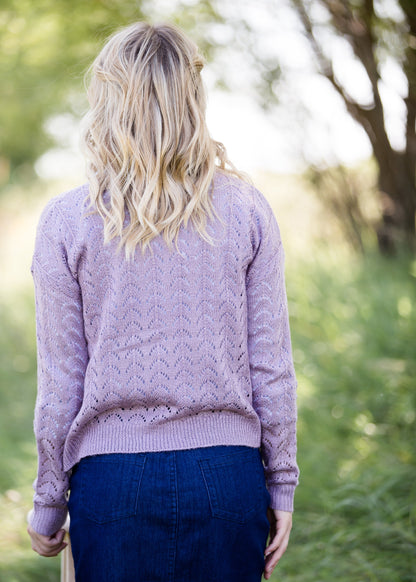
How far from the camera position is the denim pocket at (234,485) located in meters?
1.32

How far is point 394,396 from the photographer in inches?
139

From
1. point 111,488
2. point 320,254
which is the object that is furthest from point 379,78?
point 111,488

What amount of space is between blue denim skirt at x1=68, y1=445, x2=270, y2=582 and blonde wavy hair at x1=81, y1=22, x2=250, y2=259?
17.5 inches

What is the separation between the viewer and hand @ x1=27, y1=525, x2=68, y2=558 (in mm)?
1541

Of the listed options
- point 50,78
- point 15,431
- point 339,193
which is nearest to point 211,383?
point 15,431

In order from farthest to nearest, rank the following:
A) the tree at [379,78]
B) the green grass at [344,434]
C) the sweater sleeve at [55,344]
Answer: the tree at [379,78] < the green grass at [344,434] < the sweater sleeve at [55,344]

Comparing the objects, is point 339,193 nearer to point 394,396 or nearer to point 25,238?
point 394,396

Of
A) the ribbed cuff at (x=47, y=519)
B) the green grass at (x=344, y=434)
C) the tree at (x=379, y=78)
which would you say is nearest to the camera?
the ribbed cuff at (x=47, y=519)

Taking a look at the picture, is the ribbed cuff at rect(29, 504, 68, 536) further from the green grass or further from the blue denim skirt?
the green grass

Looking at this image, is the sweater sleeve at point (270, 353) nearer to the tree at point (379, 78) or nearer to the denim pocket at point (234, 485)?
the denim pocket at point (234, 485)

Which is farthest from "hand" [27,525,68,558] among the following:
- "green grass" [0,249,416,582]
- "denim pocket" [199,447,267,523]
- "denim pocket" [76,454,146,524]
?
"green grass" [0,249,416,582]

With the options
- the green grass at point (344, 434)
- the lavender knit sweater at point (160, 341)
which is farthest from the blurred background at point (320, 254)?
the lavender knit sweater at point (160, 341)

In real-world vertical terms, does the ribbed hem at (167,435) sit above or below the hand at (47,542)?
above

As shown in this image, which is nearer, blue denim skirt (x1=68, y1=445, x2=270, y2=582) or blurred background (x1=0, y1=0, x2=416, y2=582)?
blue denim skirt (x1=68, y1=445, x2=270, y2=582)
